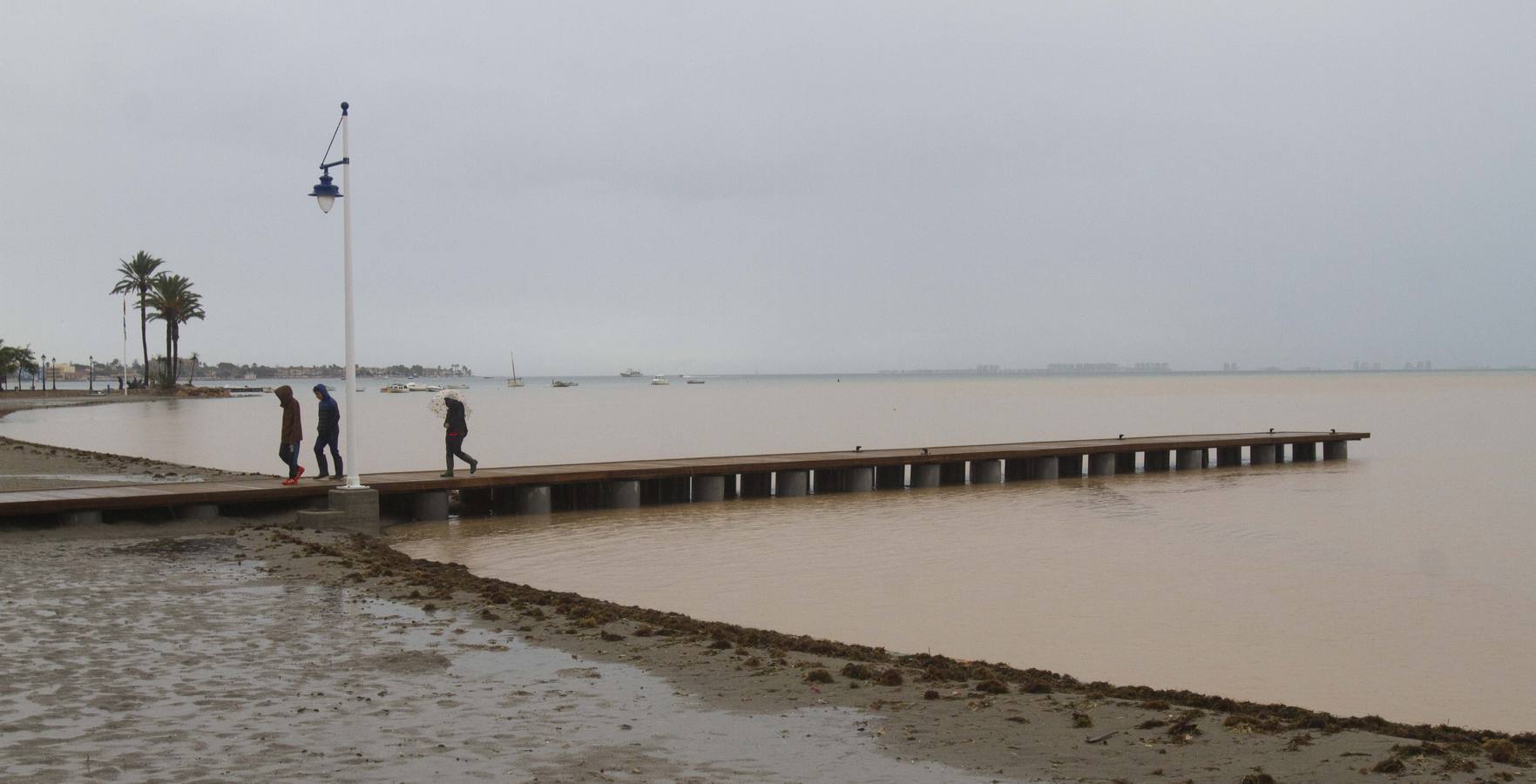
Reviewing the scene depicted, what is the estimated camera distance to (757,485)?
1105 inches

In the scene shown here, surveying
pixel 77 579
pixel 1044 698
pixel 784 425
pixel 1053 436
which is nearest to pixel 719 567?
pixel 77 579

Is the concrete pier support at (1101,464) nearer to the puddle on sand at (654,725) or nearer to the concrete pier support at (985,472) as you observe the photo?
the concrete pier support at (985,472)

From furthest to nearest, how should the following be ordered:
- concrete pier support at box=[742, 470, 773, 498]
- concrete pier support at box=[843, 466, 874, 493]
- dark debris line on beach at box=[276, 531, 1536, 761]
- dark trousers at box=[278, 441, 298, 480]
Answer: concrete pier support at box=[843, 466, 874, 493] → concrete pier support at box=[742, 470, 773, 498] → dark trousers at box=[278, 441, 298, 480] → dark debris line on beach at box=[276, 531, 1536, 761]

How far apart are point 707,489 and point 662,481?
43.3 inches

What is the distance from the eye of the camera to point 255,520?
18.0m

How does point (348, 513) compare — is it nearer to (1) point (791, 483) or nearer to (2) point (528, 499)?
(2) point (528, 499)

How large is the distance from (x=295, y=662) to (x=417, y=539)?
10.9m

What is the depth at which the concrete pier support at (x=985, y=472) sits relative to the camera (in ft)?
103

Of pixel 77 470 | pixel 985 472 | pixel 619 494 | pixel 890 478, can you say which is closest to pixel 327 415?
pixel 619 494

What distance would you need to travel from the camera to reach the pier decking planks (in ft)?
55.8

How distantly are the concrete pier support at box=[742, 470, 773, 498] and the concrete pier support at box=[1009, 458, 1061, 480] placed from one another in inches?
327

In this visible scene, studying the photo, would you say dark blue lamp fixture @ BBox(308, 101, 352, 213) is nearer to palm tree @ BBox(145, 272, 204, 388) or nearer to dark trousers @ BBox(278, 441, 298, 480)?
dark trousers @ BBox(278, 441, 298, 480)

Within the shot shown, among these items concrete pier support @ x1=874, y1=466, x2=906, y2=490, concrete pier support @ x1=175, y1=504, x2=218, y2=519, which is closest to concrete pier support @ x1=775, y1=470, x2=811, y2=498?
concrete pier support @ x1=874, y1=466, x2=906, y2=490

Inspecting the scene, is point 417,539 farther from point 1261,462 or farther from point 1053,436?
point 1053,436
